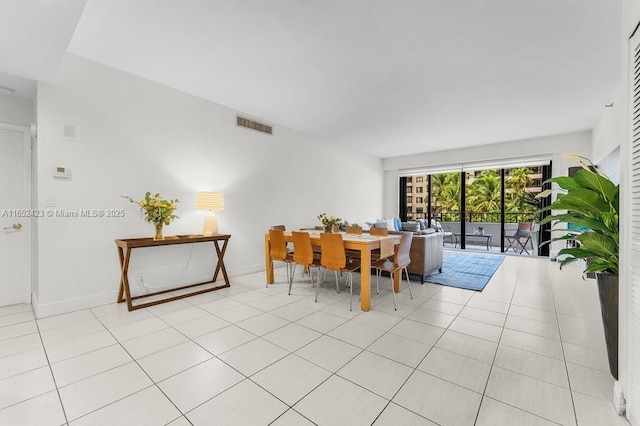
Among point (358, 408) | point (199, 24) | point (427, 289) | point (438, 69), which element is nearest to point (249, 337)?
point (358, 408)

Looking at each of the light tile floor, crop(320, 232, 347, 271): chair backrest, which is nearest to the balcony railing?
the light tile floor

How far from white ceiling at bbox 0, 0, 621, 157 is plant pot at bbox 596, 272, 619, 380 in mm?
2229

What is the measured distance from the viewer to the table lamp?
13.1 ft

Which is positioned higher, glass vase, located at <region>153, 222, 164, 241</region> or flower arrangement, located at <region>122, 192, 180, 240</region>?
flower arrangement, located at <region>122, 192, 180, 240</region>

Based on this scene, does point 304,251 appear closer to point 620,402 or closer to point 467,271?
point 620,402

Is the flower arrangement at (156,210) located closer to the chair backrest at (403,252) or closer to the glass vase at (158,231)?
the glass vase at (158,231)

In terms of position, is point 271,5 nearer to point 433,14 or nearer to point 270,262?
point 433,14

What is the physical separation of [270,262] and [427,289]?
92.3 inches

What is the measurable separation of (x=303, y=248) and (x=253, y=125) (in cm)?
265

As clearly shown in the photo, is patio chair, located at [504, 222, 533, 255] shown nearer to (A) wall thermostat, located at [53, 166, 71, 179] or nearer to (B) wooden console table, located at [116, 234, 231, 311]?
(B) wooden console table, located at [116, 234, 231, 311]

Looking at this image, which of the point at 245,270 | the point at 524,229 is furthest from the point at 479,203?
the point at 245,270

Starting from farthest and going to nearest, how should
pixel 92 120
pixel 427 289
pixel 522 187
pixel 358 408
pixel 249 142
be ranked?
1. pixel 522 187
2. pixel 249 142
3. pixel 427 289
4. pixel 92 120
5. pixel 358 408

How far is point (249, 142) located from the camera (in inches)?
197

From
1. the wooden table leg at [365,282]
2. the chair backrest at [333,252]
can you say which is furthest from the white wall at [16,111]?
the wooden table leg at [365,282]
